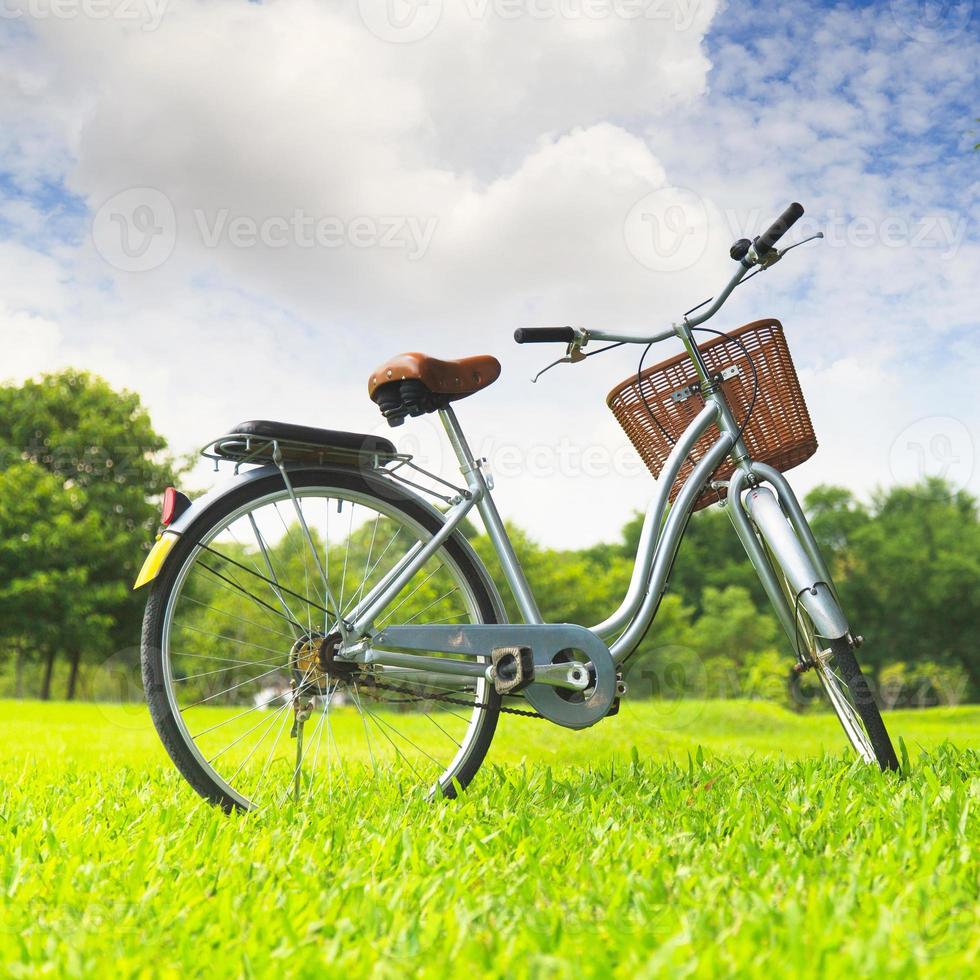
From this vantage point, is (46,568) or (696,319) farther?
(46,568)

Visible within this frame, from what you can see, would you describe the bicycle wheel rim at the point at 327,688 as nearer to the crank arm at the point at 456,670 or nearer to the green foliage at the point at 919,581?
the crank arm at the point at 456,670

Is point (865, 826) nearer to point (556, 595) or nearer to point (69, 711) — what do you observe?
point (69, 711)

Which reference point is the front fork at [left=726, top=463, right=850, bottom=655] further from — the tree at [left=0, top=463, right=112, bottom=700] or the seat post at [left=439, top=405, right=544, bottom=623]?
the tree at [left=0, top=463, right=112, bottom=700]

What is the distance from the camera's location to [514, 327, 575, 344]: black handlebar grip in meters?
3.12

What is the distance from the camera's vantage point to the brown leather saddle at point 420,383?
3.01 m

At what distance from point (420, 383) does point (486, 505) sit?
47 centimetres

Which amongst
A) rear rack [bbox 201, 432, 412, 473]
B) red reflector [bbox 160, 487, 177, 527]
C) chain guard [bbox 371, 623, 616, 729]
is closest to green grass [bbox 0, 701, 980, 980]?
chain guard [bbox 371, 623, 616, 729]

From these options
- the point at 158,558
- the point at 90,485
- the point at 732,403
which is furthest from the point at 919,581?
the point at 158,558

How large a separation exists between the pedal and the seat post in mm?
180

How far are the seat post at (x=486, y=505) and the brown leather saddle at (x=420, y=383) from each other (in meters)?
0.08

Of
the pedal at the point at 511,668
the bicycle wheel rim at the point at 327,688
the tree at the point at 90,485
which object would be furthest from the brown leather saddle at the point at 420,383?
the tree at the point at 90,485

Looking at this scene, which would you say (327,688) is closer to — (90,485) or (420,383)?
(420,383)

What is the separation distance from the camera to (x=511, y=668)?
300cm

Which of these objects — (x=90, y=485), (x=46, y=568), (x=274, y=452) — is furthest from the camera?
(x=90, y=485)
